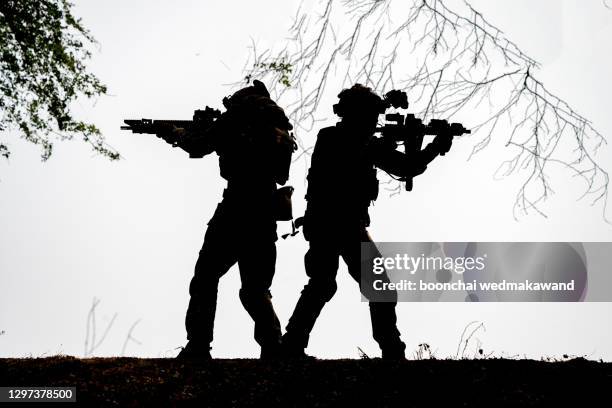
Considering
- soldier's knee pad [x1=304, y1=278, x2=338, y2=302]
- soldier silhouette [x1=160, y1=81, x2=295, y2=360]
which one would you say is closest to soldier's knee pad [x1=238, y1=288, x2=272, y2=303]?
soldier silhouette [x1=160, y1=81, x2=295, y2=360]

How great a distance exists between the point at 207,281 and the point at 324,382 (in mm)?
1723

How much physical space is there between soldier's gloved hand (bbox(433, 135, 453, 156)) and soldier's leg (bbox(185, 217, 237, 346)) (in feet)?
7.34

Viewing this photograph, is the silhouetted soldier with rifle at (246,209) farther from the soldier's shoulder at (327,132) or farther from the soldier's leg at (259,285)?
the soldier's shoulder at (327,132)

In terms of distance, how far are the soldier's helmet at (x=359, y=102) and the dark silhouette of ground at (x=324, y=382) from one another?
2.26 metres

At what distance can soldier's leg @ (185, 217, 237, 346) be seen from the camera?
14.5 ft

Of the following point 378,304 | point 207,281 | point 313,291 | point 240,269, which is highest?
point 240,269

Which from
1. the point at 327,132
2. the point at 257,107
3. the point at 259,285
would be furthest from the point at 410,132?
the point at 259,285

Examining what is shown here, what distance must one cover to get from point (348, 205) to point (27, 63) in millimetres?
5992

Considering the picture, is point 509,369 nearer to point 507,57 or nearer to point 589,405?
point 589,405

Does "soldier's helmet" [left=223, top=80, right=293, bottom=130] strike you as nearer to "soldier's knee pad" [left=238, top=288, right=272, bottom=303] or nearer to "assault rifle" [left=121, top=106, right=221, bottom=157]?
"assault rifle" [left=121, top=106, right=221, bottom=157]

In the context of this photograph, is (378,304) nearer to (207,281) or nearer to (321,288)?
(321,288)

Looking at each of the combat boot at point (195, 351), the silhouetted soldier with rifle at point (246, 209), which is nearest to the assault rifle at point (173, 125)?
the silhouetted soldier with rifle at point (246, 209)

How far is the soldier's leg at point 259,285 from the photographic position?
14.8ft

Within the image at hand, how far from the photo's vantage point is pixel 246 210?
15.5 feet
